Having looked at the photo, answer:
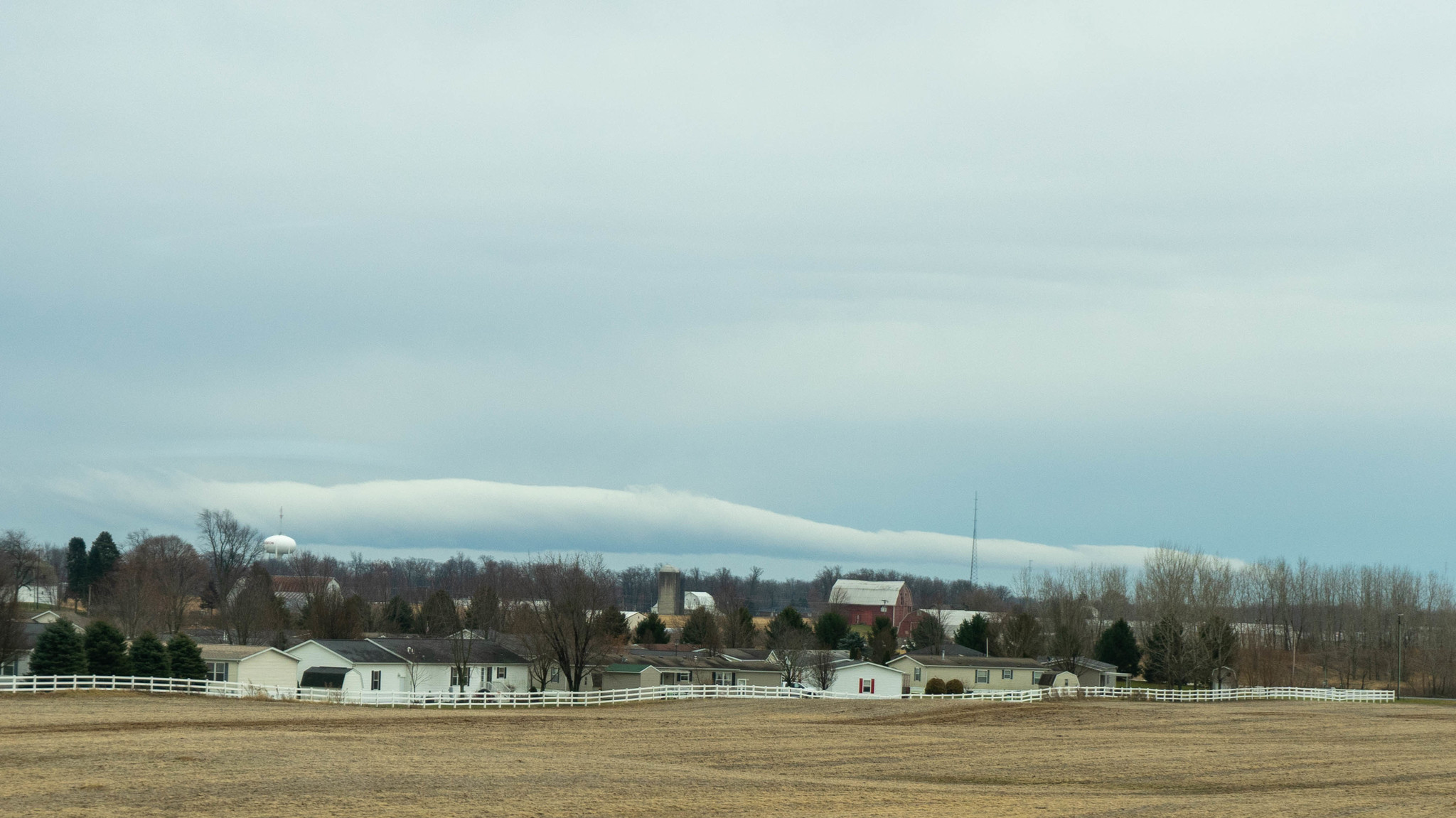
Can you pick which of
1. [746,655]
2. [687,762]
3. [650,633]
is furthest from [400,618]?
[687,762]

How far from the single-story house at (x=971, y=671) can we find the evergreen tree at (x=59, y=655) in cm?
4921

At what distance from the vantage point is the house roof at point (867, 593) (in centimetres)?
17125

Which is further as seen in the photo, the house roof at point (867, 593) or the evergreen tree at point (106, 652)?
the house roof at point (867, 593)

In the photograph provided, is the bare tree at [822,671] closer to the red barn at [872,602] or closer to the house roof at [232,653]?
the house roof at [232,653]

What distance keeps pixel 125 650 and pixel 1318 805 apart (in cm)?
4900

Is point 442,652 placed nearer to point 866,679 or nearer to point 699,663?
point 699,663

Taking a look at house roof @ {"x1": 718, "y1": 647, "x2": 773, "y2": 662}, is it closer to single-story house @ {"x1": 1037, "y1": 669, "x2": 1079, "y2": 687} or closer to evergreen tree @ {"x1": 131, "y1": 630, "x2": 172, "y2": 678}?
single-story house @ {"x1": 1037, "y1": 669, "x2": 1079, "y2": 687}

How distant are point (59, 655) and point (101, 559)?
99.6m

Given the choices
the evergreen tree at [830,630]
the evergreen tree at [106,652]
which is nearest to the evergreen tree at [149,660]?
the evergreen tree at [106,652]

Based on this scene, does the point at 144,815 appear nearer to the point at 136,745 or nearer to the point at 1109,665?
the point at 136,745

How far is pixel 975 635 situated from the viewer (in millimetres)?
110875

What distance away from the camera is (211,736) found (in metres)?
32.9

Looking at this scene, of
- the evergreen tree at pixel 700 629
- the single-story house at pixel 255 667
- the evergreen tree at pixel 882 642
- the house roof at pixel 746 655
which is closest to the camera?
the single-story house at pixel 255 667

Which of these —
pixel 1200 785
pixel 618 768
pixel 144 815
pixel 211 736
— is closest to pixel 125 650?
pixel 211 736
